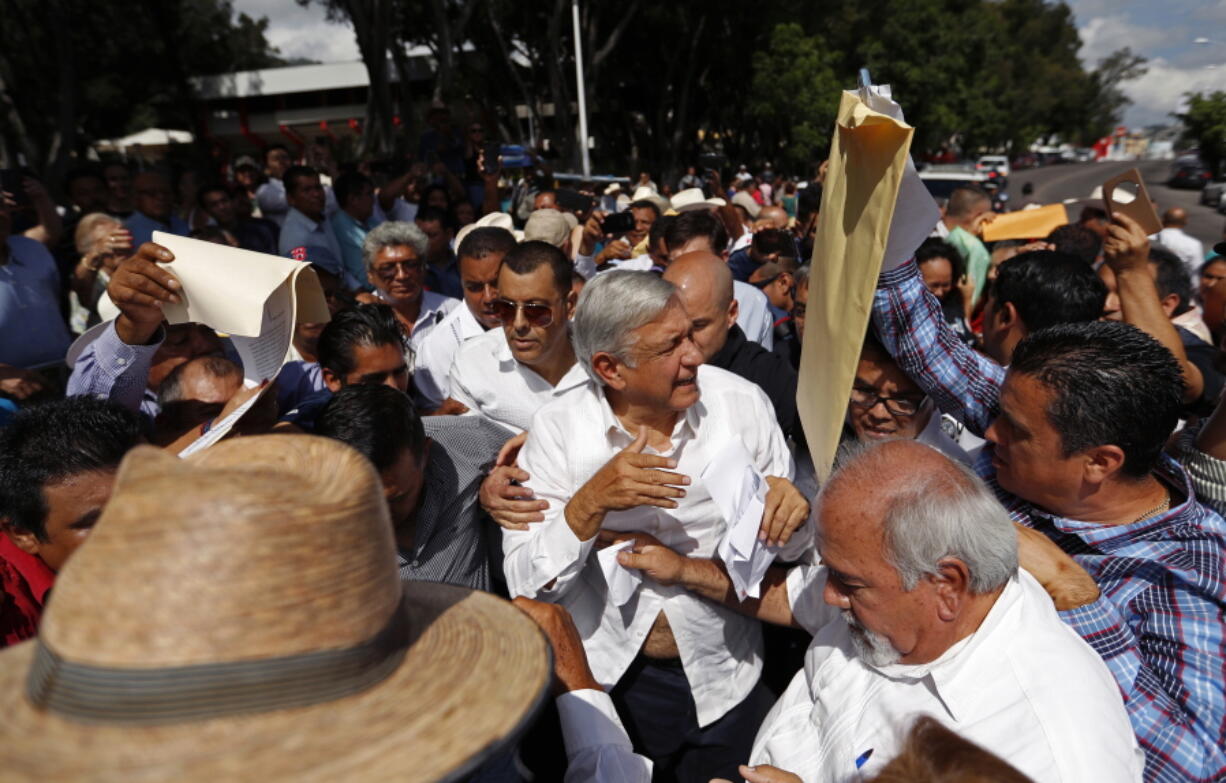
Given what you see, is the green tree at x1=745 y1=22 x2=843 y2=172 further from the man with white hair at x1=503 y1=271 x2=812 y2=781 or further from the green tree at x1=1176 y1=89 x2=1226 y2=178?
the man with white hair at x1=503 y1=271 x2=812 y2=781

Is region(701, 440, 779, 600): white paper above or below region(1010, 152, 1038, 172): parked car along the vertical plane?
above

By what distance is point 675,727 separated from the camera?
8.32ft

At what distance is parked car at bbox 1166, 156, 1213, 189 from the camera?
32438mm

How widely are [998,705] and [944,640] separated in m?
0.16

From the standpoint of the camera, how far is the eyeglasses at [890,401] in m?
2.59

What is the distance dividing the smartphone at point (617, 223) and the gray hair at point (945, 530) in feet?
17.1

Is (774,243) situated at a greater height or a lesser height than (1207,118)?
lesser

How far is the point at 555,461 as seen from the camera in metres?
2.35

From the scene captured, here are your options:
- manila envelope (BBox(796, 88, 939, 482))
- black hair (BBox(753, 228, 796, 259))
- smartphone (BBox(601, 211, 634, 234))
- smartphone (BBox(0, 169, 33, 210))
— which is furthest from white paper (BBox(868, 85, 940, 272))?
smartphone (BBox(0, 169, 33, 210))

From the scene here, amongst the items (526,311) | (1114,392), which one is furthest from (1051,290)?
(526,311)

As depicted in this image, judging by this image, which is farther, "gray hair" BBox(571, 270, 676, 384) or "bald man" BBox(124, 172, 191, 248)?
"bald man" BBox(124, 172, 191, 248)

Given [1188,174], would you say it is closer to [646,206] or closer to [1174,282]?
[646,206]

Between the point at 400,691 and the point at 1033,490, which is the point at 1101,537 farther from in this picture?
the point at 400,691

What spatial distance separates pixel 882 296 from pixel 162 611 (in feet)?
6.24
